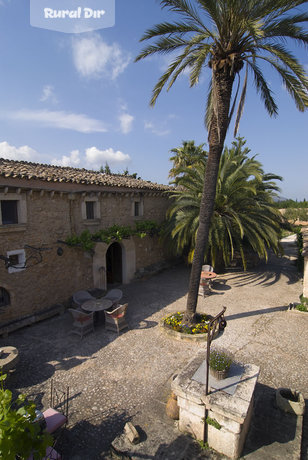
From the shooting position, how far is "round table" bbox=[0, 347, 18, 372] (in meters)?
6.38

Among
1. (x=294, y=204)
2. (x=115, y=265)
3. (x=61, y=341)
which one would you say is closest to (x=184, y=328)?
(x=61, y=341)

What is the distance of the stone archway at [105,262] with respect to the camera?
12.7 meters

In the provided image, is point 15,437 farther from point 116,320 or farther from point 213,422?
point 116,320

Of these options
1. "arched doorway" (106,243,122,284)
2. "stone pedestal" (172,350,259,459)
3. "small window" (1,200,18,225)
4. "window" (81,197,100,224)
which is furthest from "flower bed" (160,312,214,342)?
"small window" (1,200,18,225)

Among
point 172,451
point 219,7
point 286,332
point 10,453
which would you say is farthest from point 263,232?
point 10,453

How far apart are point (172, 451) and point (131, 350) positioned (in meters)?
3.62

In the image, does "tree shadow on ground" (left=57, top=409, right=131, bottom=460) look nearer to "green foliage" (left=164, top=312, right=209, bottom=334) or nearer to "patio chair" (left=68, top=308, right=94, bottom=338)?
"patio chair" (left=68, top=308, right=94, bottom=338)

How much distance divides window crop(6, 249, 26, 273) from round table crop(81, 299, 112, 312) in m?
2.65

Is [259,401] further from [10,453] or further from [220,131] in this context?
[220,131]

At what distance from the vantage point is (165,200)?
17.7m

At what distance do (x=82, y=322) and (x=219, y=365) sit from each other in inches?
210

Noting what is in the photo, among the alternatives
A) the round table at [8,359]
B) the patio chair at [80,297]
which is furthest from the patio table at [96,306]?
the round table at [8,359]

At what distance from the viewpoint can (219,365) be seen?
5.11 meters

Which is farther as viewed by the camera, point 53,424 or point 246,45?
point 246,45
